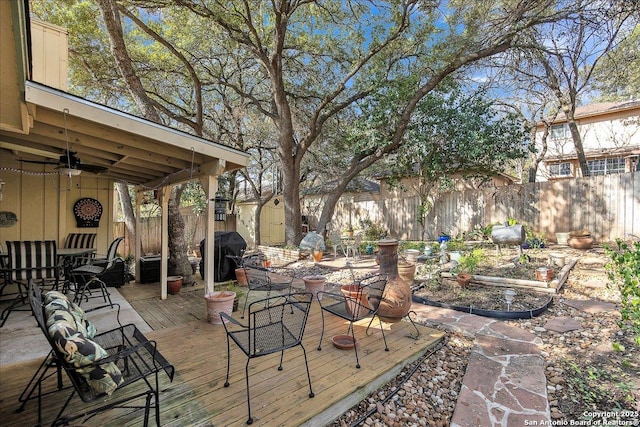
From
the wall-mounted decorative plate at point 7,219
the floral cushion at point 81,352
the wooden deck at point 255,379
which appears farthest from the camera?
the wall-mounted decorative plate at point 7,219

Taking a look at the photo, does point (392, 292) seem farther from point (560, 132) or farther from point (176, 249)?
point (560, 132)

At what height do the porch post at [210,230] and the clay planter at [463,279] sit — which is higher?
the porch post at [210,230]

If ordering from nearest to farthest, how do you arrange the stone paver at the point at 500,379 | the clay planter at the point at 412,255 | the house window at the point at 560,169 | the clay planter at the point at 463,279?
1. the stone paver at the point at 500,379
2. the clay planter at the point at 463,279
3. the clay planter at the point at 412,255
4. the house window at the point at 560,169

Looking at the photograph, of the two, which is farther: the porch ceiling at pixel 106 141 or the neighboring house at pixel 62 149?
the porch ceiling at pixel 106 141

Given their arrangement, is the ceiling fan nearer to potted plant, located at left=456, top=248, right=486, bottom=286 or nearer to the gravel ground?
the gravel ground

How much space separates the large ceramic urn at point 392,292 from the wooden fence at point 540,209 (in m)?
5.65

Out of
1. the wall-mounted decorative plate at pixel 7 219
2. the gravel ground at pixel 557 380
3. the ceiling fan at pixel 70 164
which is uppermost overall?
the ceiling fan at pixel 70 164

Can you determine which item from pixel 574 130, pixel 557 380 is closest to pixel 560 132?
pixel 574 130

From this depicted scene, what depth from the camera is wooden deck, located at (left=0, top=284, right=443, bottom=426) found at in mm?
2158

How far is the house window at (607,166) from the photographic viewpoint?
46.9 feet

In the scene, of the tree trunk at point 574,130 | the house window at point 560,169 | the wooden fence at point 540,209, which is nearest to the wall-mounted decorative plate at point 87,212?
the wooden fence at point 540,209

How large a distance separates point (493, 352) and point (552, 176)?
17768 millimetres

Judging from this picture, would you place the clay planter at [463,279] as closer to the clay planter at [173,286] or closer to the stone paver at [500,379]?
the stone paver at [500,379]

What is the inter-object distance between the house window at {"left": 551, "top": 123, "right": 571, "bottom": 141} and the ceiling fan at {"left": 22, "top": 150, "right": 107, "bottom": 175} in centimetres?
2013
